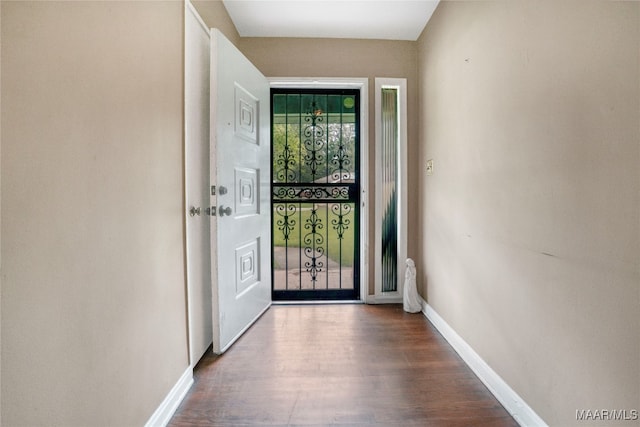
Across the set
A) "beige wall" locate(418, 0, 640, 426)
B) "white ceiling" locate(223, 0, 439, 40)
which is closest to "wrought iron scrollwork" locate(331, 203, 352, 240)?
"beige wall" locate(418, 0, 640, 426)

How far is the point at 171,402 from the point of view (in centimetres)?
144

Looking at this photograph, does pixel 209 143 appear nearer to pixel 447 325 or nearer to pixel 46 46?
pixel 46 46

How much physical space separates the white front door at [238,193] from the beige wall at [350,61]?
1.13ft

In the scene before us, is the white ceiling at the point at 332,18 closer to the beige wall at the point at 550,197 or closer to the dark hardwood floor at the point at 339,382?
the beige wall at the point at 550,197

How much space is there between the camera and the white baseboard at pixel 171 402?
132 centimetres

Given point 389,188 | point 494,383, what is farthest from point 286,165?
point 494,383

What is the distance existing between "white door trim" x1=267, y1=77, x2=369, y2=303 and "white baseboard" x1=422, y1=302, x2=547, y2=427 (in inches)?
31.7

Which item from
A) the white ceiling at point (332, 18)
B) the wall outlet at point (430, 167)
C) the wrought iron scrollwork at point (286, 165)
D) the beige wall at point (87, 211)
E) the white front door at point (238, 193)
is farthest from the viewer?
the wrought iron scrollwork at point (286, 165)

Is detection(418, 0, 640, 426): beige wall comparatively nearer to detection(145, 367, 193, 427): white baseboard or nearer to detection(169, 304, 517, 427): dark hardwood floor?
detection(169, 304, 517, 427): dark hardwood floor

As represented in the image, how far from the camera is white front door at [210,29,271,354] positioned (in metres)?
1.88

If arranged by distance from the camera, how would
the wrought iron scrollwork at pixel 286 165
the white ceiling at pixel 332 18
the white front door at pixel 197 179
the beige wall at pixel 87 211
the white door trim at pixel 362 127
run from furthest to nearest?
1. the wrought iron scrollwork at pixel 286 165
2. the white door trim at pixel 362 127
3. the white ceiling at pixel 332 18
4. the white front door at pixel 197 179
5. the beige wall at pixel 87 211

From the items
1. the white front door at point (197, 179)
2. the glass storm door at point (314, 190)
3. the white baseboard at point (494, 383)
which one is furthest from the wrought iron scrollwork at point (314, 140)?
the white baseboard at point (494, 383)

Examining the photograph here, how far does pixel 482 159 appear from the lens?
67.7 inches

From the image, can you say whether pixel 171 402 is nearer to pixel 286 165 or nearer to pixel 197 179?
pixel 197 179
